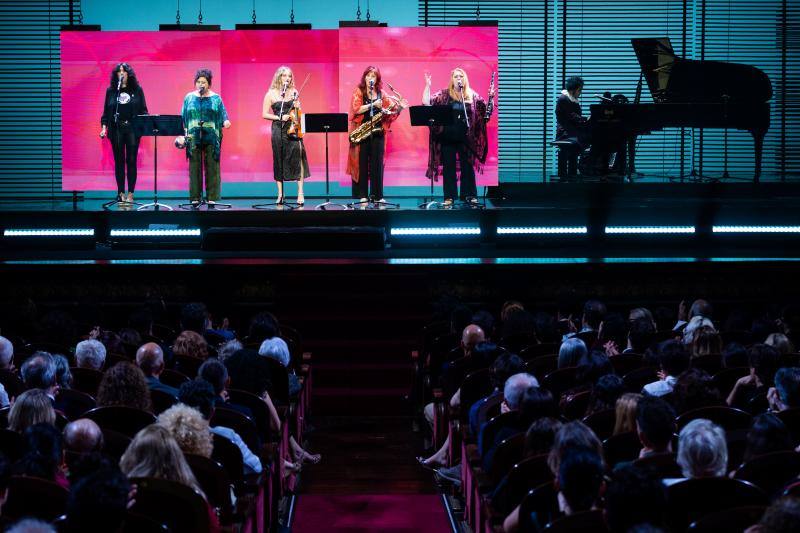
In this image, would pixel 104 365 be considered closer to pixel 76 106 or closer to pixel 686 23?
pixel 76 106

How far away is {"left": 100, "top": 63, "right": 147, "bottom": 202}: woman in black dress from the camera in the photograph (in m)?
12.0

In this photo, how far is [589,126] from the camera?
12555 mm

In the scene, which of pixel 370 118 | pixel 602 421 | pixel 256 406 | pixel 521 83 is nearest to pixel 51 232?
pixel 370 118

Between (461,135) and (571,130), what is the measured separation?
1524 mm

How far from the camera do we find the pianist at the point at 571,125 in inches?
503

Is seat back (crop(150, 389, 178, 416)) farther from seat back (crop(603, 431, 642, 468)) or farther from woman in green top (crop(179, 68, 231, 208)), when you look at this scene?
woman in green top (crop(179, 68, 231, 208))

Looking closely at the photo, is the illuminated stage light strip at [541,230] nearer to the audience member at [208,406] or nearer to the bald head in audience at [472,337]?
the bald head in audience at [472,337]

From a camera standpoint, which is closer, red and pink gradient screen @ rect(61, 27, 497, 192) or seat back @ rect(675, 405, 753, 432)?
seat back @ rect(675, 405, 753, 432)

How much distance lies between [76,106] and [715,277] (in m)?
8.82

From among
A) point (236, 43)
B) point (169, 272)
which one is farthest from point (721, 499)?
point (236, 43)

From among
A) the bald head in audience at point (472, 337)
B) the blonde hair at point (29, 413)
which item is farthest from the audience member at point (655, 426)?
the bald head in audience at point (472, 337)

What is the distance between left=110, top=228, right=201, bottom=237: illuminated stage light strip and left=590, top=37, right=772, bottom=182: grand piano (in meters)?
4.78

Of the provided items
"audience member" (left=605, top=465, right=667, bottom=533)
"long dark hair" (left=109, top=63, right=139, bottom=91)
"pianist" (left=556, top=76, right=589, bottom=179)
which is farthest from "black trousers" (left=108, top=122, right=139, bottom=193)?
"audience member" (left=605, top=465, right=667, bottom=533)

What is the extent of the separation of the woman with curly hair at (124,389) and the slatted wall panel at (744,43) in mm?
11576
